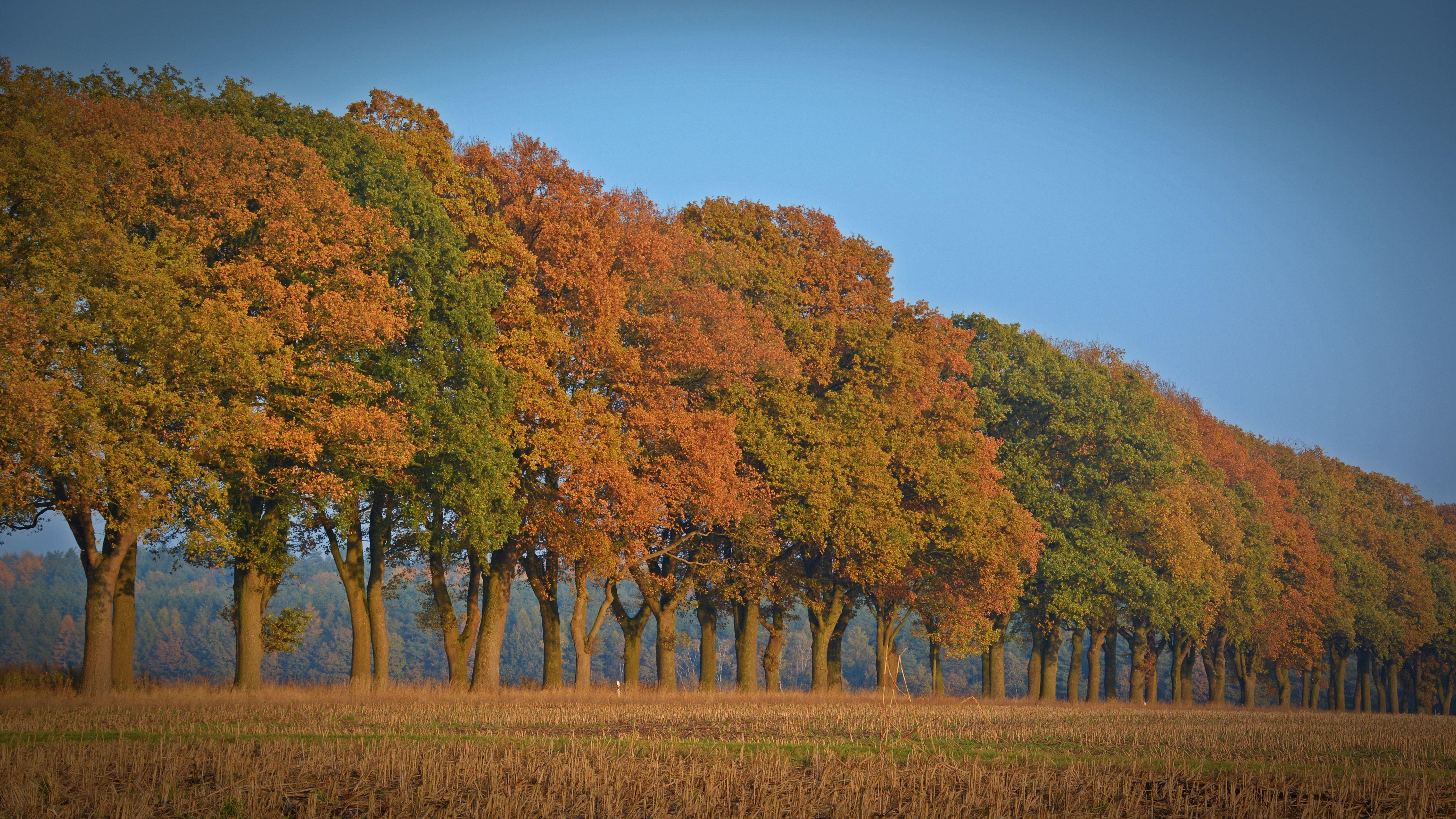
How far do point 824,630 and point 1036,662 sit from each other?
57.4 feet

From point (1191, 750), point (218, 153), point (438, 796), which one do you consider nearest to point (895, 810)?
point (438, 796)

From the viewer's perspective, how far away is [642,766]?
1552 centimetres

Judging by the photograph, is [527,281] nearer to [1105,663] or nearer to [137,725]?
[137,725]

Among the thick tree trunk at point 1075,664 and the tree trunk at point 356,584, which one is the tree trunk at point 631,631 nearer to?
the tree trunk at point 356,584

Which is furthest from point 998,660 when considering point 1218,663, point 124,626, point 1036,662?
point 124,626

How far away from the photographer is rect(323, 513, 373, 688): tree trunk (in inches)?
1350

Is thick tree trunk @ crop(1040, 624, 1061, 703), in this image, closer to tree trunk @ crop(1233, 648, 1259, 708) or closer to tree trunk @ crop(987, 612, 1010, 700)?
tree trunk @ crop(987, 612, 1010, 700)

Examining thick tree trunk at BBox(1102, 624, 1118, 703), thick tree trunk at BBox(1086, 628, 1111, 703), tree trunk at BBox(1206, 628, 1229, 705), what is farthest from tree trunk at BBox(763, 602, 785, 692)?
tree trunk at BBox(1206, 628, 1229, 705)

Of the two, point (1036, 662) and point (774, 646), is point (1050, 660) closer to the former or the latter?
point (1036, 662)

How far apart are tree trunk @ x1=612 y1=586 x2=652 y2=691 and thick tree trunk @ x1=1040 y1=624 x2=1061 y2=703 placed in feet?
75.5

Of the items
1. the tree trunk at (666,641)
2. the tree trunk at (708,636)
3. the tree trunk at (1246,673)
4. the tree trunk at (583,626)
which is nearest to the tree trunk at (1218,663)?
the tree trunk at (1246,673)

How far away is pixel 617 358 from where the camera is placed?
3534 centimetres

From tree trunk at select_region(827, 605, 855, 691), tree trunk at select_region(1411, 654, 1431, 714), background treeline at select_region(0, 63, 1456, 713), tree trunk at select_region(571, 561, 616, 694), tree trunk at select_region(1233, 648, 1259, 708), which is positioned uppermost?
background treeline at select_region(0, 63, 1456, 713)

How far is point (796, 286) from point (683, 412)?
11.6 metres
